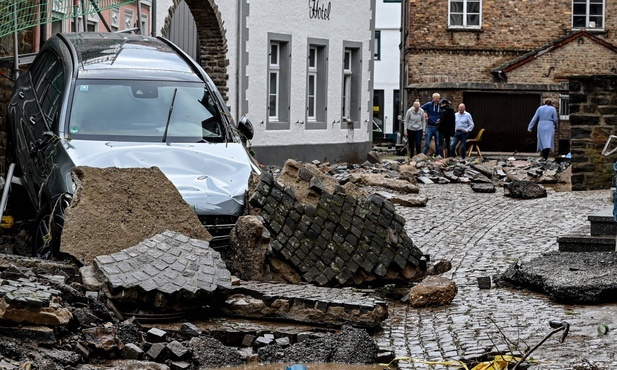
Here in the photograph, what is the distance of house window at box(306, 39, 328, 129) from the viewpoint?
101ft

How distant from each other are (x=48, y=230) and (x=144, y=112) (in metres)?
1.83

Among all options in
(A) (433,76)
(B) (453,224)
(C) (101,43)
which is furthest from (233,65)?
(A) (433,76)

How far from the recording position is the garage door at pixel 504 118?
4434cm

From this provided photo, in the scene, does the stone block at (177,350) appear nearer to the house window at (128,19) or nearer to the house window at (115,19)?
the house window at (115,19)

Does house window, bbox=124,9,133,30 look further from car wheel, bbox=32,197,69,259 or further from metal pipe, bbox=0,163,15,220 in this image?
car wheel, bbox=32,197,69,259

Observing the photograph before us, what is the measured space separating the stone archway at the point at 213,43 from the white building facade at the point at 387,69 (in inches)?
1487

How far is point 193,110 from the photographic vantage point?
11.7m

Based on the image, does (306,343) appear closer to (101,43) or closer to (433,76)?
(101,43)

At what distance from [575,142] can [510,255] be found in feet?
26.5

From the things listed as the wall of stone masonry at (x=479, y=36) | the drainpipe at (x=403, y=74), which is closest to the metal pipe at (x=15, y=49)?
the drainpipe at (x=403, y=74)

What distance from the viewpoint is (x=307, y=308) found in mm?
8734

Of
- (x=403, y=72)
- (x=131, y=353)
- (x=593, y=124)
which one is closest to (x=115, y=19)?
(x=593, y=124)

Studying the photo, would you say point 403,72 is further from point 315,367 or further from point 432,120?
point 315,367

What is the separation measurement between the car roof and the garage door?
32.6 metres
